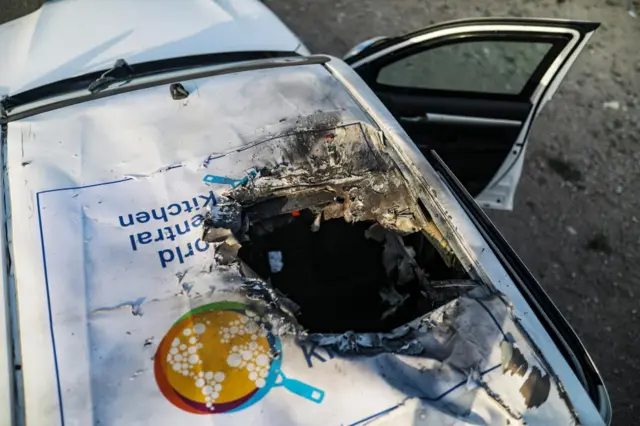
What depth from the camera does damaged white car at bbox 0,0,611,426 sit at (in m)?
1.24

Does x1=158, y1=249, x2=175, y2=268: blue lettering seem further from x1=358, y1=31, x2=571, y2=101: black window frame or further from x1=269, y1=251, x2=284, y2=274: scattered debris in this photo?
x1=358, y1=31, x2=571, y2=101: black window frame

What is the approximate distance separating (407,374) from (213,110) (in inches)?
42.4

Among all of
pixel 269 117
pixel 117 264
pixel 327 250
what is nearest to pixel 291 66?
pixel 269 117

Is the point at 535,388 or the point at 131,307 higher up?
the point at 131,307

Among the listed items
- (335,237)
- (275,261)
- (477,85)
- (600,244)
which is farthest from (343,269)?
(600,244)

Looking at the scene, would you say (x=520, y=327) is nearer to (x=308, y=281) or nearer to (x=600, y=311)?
(x=308, y=281)

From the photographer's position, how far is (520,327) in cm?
136

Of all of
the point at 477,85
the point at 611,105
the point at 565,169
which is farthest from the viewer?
the point at 611,105

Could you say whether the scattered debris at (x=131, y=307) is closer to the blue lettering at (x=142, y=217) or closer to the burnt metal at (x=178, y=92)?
the blue lettering at (x=142, y=217)

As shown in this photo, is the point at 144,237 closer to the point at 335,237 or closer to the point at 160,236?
the point at 160,236

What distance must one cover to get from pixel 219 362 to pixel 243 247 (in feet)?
1.86

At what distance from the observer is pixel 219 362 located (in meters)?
1.27

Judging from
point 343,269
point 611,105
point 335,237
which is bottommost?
point 343,269

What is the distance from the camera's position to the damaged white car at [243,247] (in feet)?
4.07
